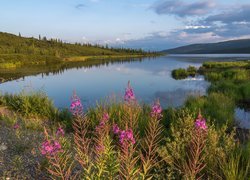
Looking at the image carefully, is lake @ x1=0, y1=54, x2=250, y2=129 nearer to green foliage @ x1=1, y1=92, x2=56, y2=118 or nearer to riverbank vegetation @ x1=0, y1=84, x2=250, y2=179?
green foliage @ x1=1, y1=92, x2=56, y2=118

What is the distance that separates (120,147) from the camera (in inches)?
219

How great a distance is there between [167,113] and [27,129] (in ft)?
16.5

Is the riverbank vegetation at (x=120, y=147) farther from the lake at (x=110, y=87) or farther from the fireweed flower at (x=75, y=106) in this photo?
the lake at (x=110, y=87)

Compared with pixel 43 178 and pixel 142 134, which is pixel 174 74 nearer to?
pixel 142 134

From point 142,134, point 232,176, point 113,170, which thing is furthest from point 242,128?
point 113,170

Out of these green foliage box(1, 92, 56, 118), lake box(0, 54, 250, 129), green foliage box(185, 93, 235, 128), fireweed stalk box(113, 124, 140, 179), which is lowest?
lake box(0, 54, 250, 129)

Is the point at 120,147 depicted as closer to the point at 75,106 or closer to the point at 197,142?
the point at 75,106

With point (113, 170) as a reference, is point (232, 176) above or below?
below

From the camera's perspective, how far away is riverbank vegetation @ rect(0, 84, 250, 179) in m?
3.49

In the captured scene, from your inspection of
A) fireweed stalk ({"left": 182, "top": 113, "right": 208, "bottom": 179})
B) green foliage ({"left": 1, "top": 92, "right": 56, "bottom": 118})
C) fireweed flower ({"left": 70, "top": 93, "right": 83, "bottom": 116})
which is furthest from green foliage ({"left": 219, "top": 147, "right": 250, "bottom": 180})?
green foliage ({"left": 1, "top": 92, "right": 56, "bottom": 118})

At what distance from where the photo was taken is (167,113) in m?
11.7

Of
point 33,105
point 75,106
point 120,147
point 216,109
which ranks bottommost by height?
point 216,109

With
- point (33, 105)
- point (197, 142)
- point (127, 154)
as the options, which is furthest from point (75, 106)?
point (33, 105)

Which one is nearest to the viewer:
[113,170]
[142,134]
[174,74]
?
[113,170]
